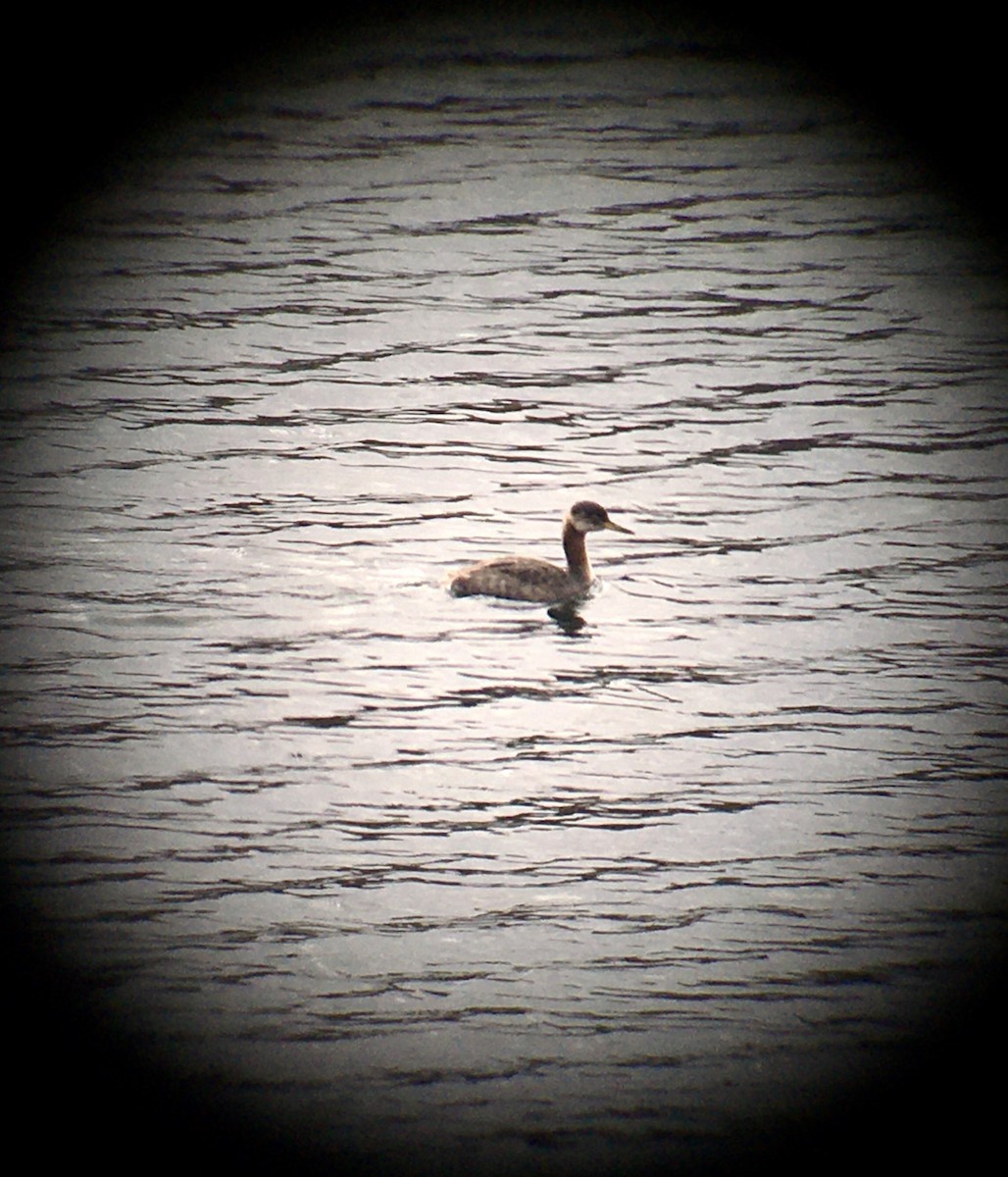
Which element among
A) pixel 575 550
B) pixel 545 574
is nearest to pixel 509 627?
pixel 545 574

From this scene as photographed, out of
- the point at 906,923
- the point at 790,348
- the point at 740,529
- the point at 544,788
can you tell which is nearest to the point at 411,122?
the point at 790,348

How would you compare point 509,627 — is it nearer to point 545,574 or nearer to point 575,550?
point 545,574

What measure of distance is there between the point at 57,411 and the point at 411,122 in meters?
7.02

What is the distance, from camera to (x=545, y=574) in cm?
1098

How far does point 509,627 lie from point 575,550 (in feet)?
2.12

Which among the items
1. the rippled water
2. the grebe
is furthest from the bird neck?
the rippled water

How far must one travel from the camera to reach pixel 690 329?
15.1 m

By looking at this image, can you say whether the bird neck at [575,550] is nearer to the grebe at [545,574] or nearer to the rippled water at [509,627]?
the grebe at [545,574]

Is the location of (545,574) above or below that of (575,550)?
below

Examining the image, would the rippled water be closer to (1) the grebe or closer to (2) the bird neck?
(1) the grebe

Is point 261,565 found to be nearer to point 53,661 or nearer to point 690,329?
point 53,661

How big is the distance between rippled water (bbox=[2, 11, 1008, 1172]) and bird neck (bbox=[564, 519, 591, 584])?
346mm

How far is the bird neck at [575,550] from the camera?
11266 millimetres

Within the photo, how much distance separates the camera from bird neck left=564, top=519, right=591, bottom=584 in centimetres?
1127
